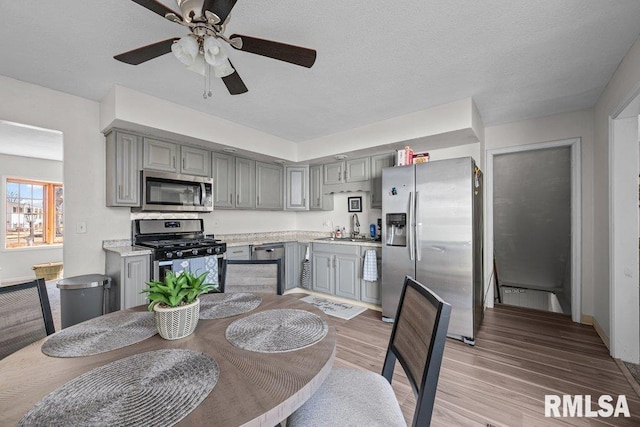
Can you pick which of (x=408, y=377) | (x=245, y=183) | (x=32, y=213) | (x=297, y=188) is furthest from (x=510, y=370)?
(x=32, y=213)

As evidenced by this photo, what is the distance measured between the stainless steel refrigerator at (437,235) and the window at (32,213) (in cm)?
655

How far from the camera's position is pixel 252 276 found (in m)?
2.04

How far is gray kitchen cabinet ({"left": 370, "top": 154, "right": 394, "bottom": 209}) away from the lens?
12.3ft

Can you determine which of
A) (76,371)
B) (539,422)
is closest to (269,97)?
(76,371)

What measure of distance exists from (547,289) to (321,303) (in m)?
3.81

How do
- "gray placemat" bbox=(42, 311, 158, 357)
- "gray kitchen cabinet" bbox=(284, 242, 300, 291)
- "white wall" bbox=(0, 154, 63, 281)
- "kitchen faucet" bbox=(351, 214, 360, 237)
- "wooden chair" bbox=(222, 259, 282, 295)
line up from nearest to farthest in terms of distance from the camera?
"gray placemat" bbox=(42, 311, 158, 357)
"wooden chair" bbox=(222, 259, 282, 295)
"gray kitchen cabinet" bbox=(284, 242, 300, 291)
"kitchen faucet" bbox=(351, 214, 360, 237)
"white wall" bbox=(0, 154, 63, 281)

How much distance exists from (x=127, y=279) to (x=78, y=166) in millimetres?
1307

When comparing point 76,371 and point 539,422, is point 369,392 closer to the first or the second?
point 76,371

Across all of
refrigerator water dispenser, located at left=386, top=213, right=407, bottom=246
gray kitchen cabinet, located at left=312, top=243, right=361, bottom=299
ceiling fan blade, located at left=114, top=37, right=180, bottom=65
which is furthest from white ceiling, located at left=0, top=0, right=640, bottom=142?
gray kitchen cabinet, located at left=312, top=243, right=361, bottom=299

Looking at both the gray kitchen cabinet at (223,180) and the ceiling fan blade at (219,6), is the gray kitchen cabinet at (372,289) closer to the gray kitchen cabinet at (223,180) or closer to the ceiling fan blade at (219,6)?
the gray kitchen cabinet at (223,180)

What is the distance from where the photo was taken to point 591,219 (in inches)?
121

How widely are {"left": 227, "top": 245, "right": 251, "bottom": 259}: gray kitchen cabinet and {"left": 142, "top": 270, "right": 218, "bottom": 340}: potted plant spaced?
2.46 metres

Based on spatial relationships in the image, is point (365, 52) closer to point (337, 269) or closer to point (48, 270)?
point (337, 269)

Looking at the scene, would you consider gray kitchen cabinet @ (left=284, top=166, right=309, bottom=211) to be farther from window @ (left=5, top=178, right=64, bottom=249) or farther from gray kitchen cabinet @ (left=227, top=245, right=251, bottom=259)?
window @ (left=5, top=178, right=64, bottom=249)
